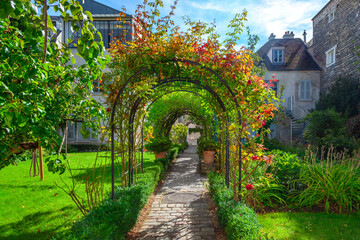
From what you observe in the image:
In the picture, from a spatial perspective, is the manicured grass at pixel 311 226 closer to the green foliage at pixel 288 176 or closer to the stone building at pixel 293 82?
the green foliage at pixel 288 176

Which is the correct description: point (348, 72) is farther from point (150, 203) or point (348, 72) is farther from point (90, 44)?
point (90, 44)

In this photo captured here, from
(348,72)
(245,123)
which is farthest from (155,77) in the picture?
(348,72)

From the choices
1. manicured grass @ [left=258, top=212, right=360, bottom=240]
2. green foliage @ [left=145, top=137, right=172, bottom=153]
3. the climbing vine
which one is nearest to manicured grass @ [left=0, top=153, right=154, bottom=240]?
the climbing vine

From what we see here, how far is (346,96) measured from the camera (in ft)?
42.6

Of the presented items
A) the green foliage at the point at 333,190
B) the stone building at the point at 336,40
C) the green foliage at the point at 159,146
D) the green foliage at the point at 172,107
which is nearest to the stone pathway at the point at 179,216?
the green foliage at the point at 333,190

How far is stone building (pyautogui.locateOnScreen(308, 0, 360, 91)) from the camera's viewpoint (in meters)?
13.0

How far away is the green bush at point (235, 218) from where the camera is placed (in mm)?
2723

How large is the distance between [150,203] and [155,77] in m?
2.72

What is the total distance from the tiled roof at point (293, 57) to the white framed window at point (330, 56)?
92 cm

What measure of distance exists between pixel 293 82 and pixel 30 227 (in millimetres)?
17698

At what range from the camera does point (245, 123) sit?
3850mm

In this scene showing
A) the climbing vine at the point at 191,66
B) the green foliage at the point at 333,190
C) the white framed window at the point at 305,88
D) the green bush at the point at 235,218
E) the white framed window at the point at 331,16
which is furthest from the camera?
the white framed window at the point at 305,88

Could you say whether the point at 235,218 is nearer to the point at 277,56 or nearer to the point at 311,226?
the point at 311,226

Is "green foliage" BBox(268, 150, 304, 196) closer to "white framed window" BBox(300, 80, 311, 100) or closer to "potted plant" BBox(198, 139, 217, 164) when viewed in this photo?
"potted plant" BBox(198, 139, 217, 164)
